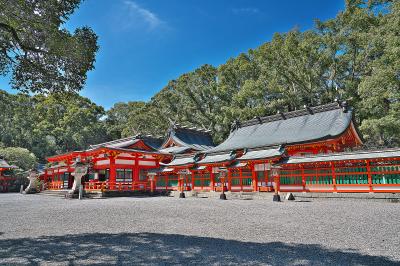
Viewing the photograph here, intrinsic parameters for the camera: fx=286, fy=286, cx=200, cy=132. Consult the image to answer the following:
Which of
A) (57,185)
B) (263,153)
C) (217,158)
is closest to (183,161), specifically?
(217,158)

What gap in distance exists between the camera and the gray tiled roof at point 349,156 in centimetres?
1500

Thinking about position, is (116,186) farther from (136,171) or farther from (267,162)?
(267,162)

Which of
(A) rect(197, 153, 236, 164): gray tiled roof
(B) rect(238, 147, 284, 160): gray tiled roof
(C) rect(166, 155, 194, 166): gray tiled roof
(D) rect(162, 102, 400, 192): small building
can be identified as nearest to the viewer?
(D) rect(162, 102, 400, 192): small building

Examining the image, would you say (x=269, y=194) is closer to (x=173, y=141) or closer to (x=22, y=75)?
(x=22, y=75)

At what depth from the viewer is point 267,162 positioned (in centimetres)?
2002

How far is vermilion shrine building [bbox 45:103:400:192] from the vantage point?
16438mm

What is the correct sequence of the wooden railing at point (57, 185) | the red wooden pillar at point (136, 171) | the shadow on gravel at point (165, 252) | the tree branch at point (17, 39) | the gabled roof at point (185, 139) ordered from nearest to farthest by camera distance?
the shadow on gravel at point (165, 252) < the tree branch at point (17, 39) < the red wooden pillar at point (136, 171) < the wooden railing at point (57, 185) < the gabled roof at point (185, 139)

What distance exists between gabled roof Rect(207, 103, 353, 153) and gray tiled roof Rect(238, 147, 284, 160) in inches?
26.9

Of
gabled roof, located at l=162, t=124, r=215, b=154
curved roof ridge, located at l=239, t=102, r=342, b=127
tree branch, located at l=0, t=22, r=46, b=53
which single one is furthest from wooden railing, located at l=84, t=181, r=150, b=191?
tree branch, located at l=0, t=22, r=46, b=53

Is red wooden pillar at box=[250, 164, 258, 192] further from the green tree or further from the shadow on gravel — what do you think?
the shadow on gravel

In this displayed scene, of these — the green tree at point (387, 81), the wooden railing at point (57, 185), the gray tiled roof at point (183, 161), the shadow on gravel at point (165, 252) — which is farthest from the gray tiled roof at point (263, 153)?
the wooden railing at point (57, 185)

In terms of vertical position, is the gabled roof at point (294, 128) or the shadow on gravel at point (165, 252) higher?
the gabled roof at point (294, 128)

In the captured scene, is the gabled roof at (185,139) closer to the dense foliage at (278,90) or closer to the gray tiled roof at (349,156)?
the dense foliage at (278,90)

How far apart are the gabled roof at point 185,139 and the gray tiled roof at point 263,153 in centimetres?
1142
